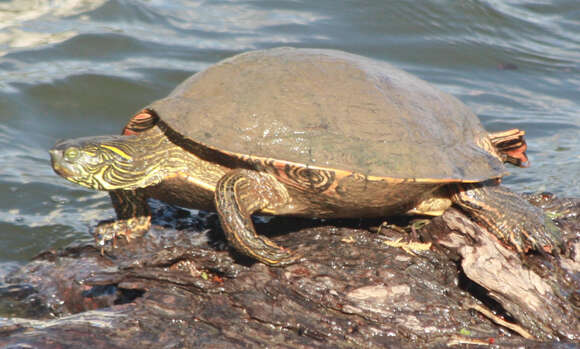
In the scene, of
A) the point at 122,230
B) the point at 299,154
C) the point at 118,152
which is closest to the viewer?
the point at 299,154

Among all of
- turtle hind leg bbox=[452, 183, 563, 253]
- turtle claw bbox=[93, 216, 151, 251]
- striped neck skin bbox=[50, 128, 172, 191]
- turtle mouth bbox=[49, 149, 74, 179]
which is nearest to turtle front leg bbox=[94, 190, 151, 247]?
turtle claw bbox=[93, 216, 151, 251]

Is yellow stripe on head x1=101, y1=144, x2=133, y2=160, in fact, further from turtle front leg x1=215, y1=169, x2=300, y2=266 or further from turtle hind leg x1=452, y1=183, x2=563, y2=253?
turtle hind leg x1=452, y1=183, x2=563, y2=253

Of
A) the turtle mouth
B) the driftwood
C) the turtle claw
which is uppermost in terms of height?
the turtle mouth

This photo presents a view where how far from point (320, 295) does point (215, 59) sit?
6.13 meters

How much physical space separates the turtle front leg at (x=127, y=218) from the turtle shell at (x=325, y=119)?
0.70m

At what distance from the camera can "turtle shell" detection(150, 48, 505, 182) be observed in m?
3.33

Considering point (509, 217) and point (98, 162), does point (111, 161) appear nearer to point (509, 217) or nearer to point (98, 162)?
point (98, 162)

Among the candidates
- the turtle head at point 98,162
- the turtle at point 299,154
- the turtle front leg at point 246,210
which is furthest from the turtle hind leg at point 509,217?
the turtle head at point 98,162

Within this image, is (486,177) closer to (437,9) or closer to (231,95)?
(231,95)

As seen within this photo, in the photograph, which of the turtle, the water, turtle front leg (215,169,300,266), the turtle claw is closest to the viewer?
turtle front leg (215,169,300,266)

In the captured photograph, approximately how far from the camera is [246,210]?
331 centimetres

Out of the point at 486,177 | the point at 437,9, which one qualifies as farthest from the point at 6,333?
the point at 437,9

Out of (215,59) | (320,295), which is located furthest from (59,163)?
(215,59)

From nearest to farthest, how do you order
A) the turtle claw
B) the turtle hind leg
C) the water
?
the turtle hind leg < the turtle claw < the water
